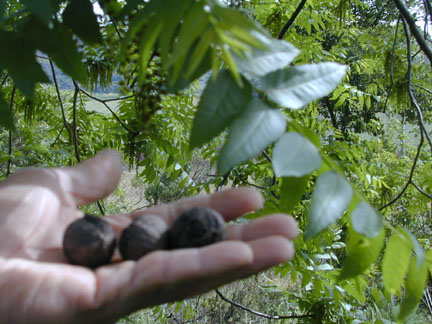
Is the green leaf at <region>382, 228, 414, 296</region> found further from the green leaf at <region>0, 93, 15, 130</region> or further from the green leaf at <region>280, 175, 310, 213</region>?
the green leaf at <region>0, 93, 15, 130</region>

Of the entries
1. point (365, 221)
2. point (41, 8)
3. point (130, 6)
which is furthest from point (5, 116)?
→ point (365, 221)

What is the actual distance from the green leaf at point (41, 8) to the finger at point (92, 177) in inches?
23.7

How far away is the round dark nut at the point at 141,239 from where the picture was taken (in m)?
1.24

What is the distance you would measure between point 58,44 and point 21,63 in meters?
0.13

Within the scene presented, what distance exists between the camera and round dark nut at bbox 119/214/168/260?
124 centimetres

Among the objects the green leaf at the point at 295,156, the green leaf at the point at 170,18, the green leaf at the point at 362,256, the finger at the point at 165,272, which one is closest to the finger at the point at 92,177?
the finger at the point at 165,272

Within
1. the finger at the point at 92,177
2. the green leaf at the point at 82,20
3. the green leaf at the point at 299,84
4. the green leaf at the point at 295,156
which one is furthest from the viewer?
the finger at the point at 92,177

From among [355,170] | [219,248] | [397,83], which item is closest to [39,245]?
[219,248]

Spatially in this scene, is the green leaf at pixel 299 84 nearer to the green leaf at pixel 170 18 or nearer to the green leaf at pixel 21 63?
the green leaf at pixel 170 18

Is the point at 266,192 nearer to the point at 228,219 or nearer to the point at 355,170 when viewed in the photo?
the point at 355,170

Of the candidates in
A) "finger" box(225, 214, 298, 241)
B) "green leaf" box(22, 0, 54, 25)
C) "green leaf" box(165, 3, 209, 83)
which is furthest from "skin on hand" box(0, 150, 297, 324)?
"green leaf" box(22, 0, 54, 25)

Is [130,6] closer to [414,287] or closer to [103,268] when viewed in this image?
[103,268]

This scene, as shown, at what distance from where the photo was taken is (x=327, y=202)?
0.97 meters

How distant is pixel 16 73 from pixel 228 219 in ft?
2.88
